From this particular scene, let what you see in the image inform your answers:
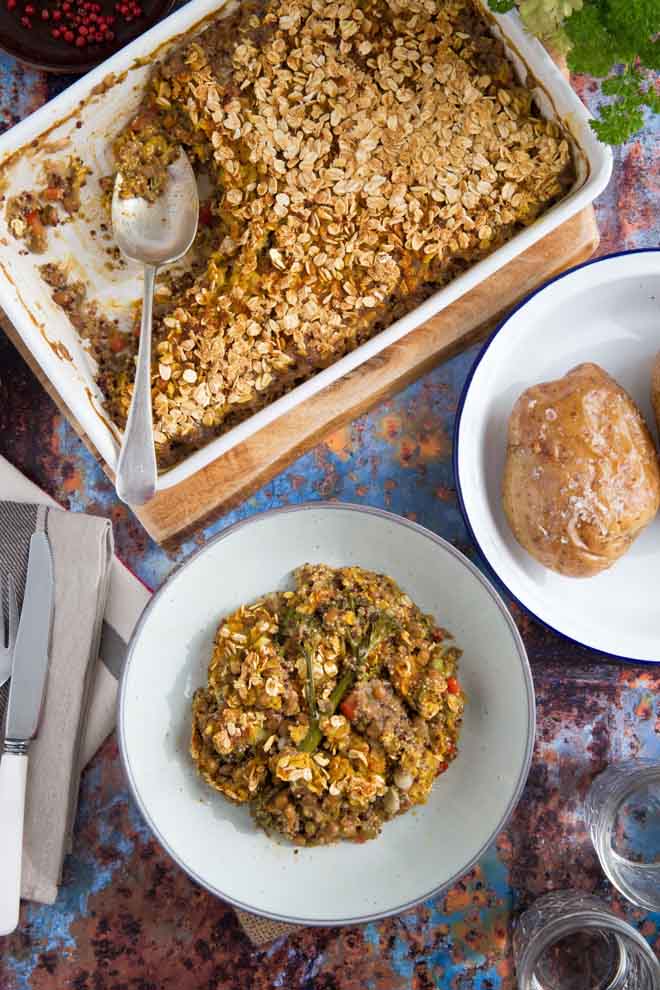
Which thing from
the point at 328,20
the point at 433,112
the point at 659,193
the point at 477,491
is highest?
the point at 328,20

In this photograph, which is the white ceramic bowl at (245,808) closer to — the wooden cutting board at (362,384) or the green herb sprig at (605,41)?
the wooden cutting board at (362,384)

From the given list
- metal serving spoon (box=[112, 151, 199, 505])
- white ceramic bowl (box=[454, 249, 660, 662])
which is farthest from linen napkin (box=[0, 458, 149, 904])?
white ceramic bowl (box=[454, 249, 660, 662])

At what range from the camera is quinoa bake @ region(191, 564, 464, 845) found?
160 cm

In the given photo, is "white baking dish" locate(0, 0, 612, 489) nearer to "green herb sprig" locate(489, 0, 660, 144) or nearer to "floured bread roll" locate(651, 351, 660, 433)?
"green herb sprig" locate(489, 0, 660, 144)

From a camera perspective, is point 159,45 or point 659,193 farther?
point 659,193

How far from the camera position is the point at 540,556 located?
1.70m

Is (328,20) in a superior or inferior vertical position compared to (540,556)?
superior

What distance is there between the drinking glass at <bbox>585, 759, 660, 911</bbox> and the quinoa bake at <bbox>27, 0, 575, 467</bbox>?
3.33 feet

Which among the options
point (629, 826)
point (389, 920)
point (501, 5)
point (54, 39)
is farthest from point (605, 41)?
point (389, 920)

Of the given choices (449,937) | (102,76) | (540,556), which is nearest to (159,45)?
(102,76)

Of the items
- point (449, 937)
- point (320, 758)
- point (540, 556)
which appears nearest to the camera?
point (320, 758)

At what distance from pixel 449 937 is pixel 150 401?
1.21 metres

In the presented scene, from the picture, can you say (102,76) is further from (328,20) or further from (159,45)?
(328,20)

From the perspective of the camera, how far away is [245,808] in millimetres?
1739
